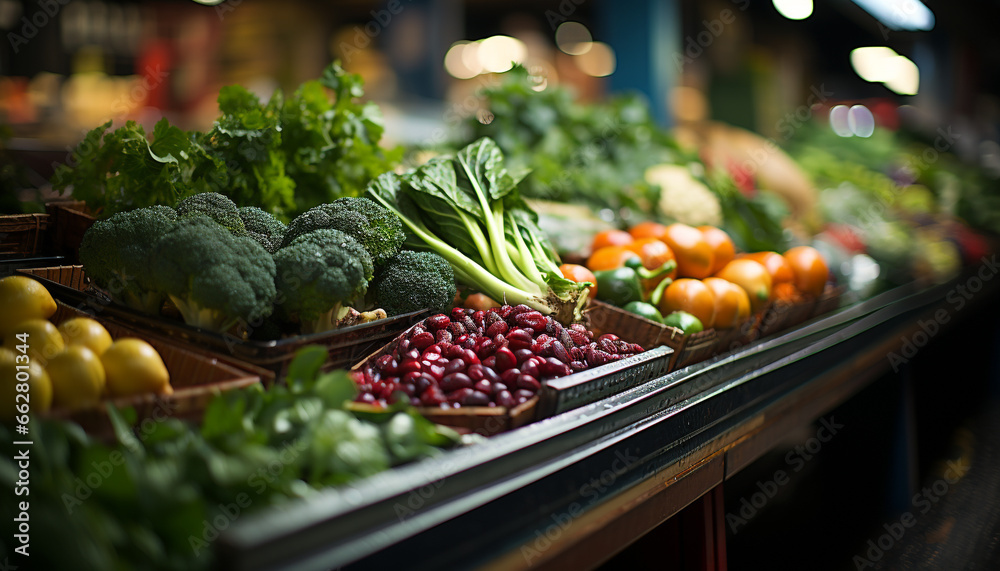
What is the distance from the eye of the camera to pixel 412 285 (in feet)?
5.63

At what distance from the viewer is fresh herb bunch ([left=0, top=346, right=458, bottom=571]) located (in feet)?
2.82

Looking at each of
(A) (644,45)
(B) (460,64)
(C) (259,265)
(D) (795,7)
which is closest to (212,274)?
(C) (259,265)

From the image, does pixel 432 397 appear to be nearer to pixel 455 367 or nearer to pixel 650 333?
pixel 455 367

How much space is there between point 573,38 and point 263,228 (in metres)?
10.7

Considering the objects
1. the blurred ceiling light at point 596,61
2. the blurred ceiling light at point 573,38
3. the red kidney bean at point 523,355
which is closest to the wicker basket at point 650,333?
the red kidney bean at point 523,355

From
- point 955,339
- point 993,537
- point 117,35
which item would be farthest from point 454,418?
point 117,35

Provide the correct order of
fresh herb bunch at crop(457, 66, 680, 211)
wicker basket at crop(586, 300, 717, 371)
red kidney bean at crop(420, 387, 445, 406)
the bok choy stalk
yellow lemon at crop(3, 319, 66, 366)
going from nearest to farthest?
yellow lemon at crop(3, 319, 66, 366)
red kidney bean at crop(420, 387, 445, 406)
wicker basket at crop(586, 300, 717, 371)
the bok choy stalk
fresh herb bunch at crop(457, 66, 680, 211)

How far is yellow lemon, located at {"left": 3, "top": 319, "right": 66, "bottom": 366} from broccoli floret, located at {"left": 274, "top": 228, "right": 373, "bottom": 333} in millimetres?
428

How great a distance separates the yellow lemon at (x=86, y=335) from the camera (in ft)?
4.10

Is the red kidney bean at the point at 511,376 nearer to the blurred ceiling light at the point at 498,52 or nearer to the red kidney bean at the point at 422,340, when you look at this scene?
the red kidney bean at the point at 422,340

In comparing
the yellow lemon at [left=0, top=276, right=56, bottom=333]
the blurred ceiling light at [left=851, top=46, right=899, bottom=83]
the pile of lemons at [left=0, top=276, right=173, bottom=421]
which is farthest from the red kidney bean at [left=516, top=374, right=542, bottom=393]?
the blurred ceiling light at [left=851, top=46, right=899, bottom=83]

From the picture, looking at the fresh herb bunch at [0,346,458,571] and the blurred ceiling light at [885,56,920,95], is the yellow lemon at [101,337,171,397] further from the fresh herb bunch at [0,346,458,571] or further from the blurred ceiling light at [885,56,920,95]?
the blurred ceiling light at [885,56,920,95]

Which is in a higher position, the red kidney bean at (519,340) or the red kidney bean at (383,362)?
the red kidney bean at (519,340)

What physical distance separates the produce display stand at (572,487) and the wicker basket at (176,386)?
34 cm
